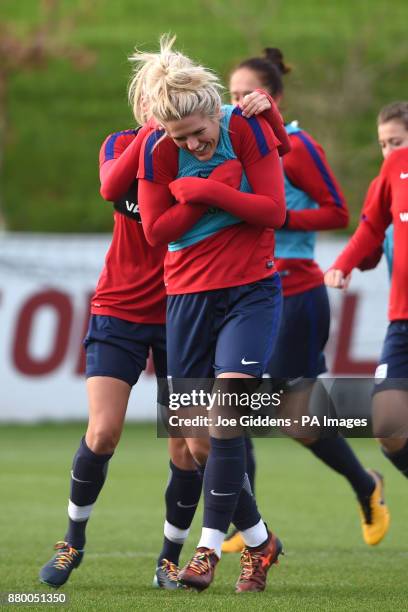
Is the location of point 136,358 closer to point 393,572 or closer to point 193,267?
point 193,267

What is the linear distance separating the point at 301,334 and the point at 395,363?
100 cm

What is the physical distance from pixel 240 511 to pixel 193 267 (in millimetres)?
1002

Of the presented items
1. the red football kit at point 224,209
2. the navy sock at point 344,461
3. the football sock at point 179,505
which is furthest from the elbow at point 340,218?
the football sock at point 179,505

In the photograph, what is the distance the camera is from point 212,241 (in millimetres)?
4723

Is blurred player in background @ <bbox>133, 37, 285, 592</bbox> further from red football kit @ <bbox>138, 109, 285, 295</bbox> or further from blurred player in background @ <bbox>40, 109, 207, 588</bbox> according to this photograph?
blurred player in background @ <bbox>40, 109, 207, 588</bbox>

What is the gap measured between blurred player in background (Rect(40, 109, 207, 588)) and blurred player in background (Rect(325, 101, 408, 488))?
0.88 meters

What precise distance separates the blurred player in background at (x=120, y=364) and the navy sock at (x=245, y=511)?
31 cm

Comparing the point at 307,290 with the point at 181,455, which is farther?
the point at 307,290

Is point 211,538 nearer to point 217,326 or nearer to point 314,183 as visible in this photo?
point 217,326

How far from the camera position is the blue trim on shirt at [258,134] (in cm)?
468

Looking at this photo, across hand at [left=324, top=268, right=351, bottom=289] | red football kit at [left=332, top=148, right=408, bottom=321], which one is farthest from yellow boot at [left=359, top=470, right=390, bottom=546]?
hand at [left=324, top=268, right=351, bottom=289]

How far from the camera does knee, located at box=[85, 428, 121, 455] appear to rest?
16.4 ft

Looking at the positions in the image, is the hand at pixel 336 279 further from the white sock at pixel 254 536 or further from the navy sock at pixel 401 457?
the white sock at pixel 254 536

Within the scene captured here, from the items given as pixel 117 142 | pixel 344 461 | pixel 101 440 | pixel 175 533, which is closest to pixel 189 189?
pixel 117 142
